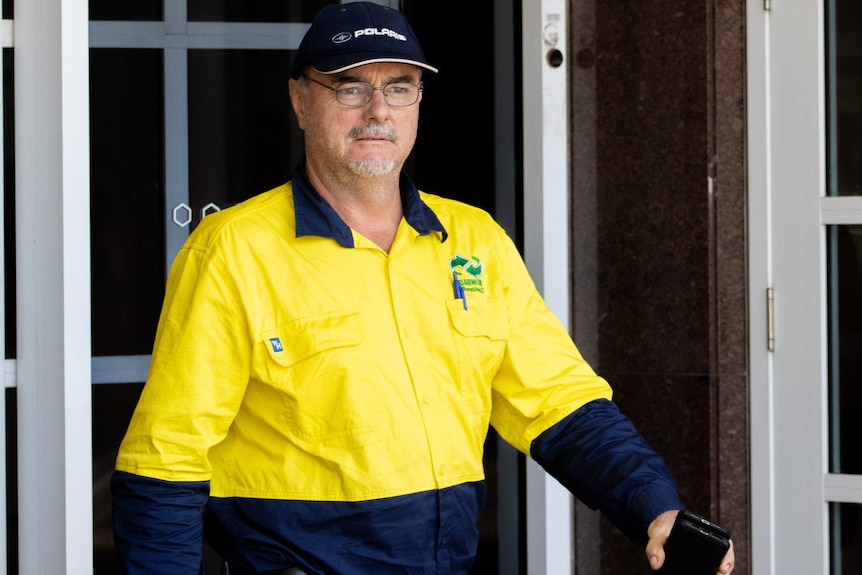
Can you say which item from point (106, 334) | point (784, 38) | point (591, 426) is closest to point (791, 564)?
point (591, 426)

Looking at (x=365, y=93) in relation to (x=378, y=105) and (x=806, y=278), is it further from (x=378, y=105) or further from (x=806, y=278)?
(x=806, y=278)

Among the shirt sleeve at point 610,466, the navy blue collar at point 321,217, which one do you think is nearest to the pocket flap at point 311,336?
the navy blue collar at point 321,217

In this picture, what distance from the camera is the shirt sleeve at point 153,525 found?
203 cm

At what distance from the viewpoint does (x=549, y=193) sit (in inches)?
129

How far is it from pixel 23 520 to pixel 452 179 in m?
1.71

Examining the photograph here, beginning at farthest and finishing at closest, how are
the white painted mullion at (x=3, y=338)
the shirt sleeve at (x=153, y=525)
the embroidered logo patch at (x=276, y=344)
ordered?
1. the white painted mullion at (x=3, y=338)
2. the embroidered logo patch at (x=276, y=344)
3. the shirt sleeve at (x=153, y=525)

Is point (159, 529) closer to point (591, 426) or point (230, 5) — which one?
point (591, 426)

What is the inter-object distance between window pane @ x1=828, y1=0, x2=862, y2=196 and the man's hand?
1.41 m

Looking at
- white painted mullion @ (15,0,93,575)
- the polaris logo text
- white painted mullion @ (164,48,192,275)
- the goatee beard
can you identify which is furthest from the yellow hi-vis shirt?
white painted mullion @ (164,48,192,275)

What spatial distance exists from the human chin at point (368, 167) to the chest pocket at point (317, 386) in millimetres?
321

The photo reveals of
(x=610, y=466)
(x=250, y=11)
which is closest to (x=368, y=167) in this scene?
(x=610, y=466)

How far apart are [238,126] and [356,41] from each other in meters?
1.23

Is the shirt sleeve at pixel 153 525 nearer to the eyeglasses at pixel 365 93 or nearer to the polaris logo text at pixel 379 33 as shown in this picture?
the eyeglasses at pixel 365 93

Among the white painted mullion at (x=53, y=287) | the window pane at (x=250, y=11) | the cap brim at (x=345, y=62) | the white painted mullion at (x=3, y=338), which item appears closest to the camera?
the cap brim at (x=345, y=62)
